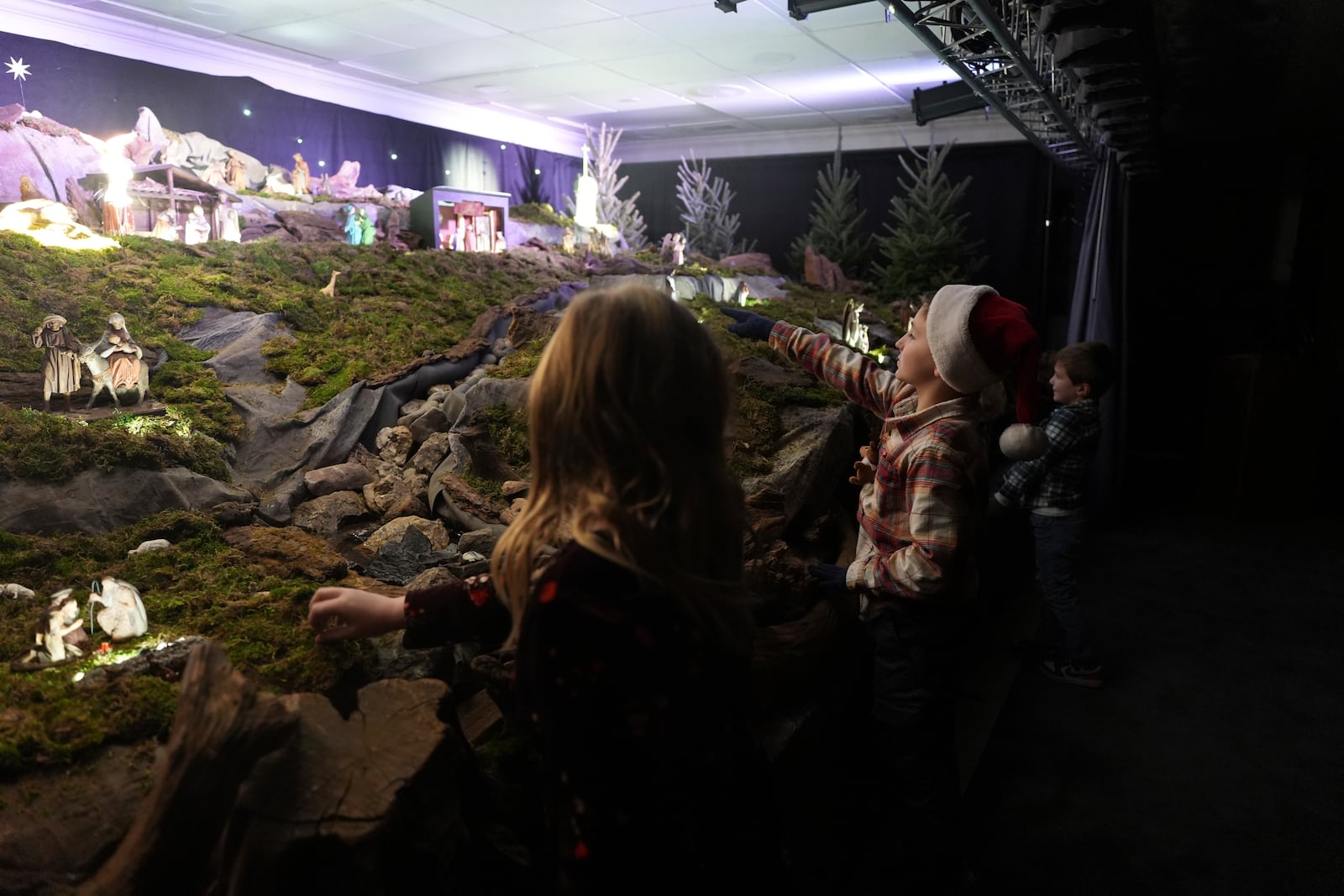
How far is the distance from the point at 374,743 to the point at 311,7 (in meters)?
6.31

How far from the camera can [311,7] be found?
6.07 meters

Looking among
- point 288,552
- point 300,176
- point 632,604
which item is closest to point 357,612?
point 632,604

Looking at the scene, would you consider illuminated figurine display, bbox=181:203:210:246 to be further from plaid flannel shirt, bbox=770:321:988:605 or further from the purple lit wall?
plaid flannel shirt, bbox=770:321:988:605

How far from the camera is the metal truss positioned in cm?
396

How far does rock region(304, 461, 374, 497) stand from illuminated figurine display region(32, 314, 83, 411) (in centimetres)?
93

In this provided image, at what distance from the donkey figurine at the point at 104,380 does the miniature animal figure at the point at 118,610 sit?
5.38 feet

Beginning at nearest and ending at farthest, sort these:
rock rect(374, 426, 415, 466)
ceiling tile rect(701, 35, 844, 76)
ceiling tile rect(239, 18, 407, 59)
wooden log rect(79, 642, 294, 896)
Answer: wooden log rect(79, 642, 294, 896), rock rect(374, 426, 415, 466), ceiling tile rect(239, 18, 407, 59), ceiling tile rect(701, 35, 844, 76)

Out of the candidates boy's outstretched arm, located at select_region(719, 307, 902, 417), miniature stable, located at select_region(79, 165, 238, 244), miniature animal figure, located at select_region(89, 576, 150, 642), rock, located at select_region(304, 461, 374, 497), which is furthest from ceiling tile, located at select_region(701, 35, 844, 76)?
miniature animal figure, located at select_region(89, 576, 150, 642)

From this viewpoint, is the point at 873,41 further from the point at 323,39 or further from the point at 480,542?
the point at 480,542

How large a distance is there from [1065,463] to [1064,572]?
0.55 m

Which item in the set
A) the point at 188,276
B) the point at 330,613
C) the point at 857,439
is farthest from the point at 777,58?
the point at 330,613

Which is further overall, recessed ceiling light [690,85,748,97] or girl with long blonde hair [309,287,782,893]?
recessed ceiling light [690,85,748,97]

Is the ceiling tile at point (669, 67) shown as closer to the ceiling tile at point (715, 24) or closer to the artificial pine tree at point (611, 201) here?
the ceiling tile at point (715, 24)

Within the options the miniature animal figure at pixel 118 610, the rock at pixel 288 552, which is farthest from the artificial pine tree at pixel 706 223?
the miniature animal figure at pixel 118 610
